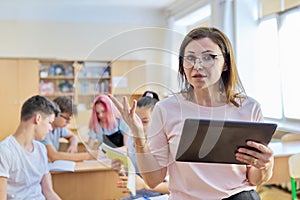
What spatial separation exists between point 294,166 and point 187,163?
1.90 meters

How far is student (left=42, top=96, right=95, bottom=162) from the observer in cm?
284

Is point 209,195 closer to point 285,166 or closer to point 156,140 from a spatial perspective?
point 156,140

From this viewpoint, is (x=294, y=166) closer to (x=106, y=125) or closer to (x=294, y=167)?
(x=294, y=167)

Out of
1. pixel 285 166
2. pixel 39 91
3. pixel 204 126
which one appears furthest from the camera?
pixel 39 91

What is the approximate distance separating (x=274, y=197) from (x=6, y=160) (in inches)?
105

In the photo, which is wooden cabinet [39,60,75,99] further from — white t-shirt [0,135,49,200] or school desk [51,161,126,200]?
white t-shirt [0,135,49,200]

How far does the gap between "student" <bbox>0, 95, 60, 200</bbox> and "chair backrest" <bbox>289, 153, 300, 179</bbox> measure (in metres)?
1.78

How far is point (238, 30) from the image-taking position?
4.41 metres

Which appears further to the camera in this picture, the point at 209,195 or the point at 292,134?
the point at 292,134

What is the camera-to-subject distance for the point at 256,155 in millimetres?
1051

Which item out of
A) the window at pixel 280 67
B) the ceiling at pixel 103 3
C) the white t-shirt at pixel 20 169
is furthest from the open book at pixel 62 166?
the ceiling at pixel 103 3

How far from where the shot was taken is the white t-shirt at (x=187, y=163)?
1099 millimetres

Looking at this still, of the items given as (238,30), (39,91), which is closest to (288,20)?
(238,30)

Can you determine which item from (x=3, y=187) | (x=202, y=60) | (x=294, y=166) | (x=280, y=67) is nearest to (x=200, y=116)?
(x=202, y=60)
